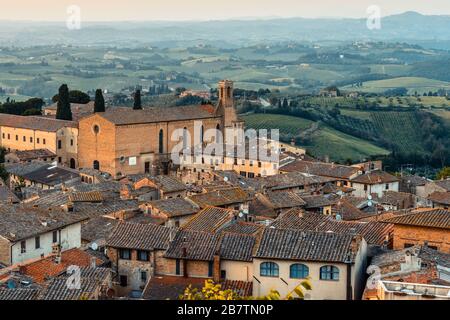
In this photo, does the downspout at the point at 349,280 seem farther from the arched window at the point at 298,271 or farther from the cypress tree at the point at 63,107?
the cypress tree at the point at 63,107

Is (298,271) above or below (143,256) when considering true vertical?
above

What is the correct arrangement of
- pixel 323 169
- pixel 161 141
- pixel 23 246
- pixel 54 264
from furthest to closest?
1. pixel 161 141
2. pixel 323 169
3. pixel 23 246
4. pixel 54 264

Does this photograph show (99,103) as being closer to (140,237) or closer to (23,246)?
(23,246)

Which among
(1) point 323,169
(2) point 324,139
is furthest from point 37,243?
(2) point 324,139

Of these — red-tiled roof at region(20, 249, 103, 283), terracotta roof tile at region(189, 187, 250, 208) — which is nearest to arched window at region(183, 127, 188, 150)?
terracotta roof tile at region(189, 187, 250, 208)

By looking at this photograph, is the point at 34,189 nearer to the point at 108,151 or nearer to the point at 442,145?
the point at 108,151

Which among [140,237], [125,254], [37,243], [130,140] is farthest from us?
[130,140]

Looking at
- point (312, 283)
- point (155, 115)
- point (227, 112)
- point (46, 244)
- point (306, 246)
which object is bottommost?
point (227, 112)

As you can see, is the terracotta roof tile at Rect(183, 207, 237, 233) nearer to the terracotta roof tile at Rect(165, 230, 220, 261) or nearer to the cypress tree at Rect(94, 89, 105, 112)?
the terracotta roof tile at Rect(165, 230, 220, 261)

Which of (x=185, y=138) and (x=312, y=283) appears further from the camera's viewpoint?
(x=185, y=138)
